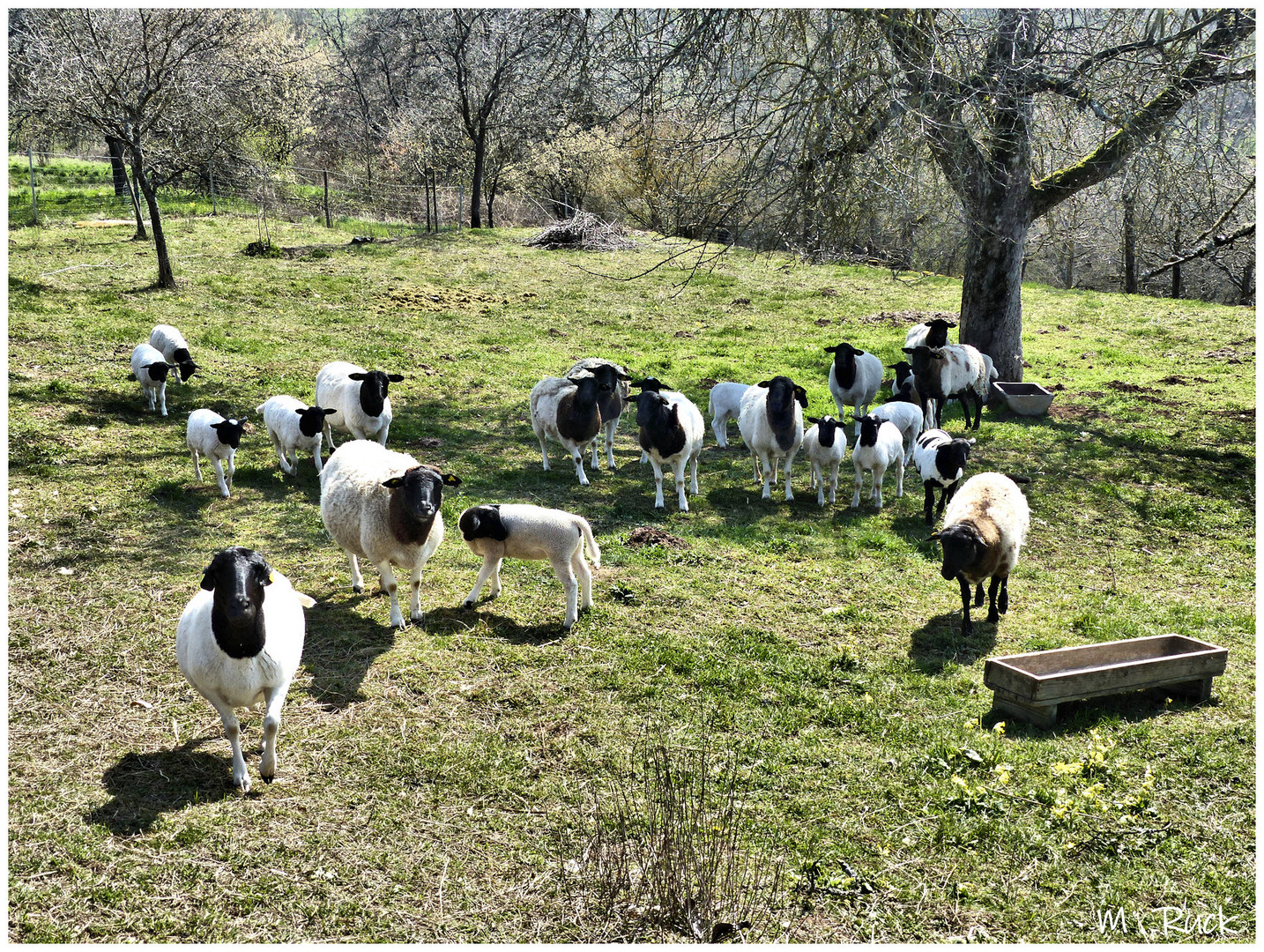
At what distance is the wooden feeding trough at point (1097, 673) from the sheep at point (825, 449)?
17.0ft

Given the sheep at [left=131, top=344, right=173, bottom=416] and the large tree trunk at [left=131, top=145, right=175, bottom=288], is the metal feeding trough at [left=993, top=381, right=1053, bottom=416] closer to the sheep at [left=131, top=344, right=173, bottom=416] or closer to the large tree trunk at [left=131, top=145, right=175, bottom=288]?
the sheep at [left=131, top=344, right=173, bottom=416]

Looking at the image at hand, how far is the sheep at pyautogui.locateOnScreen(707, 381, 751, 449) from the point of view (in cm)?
1501

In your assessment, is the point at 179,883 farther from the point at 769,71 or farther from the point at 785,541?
the point at 769,71

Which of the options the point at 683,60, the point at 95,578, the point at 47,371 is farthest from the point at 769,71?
the point at 47,371

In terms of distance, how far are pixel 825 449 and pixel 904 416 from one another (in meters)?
2.15

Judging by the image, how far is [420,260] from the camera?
93.9ft

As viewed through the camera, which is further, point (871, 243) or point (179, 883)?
point (871, 243)

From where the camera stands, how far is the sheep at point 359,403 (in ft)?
41.3

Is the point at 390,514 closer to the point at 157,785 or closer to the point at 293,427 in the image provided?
the point at 157,785

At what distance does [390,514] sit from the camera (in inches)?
323

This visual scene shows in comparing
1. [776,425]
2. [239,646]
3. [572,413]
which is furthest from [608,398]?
[239,646]

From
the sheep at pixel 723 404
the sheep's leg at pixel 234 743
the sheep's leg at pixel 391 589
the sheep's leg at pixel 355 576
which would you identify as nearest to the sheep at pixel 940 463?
the sheep at pixel 723 404

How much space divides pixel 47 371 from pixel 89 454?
441cm

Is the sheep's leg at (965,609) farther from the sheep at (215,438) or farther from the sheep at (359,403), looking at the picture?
the sheep at (215,438)
